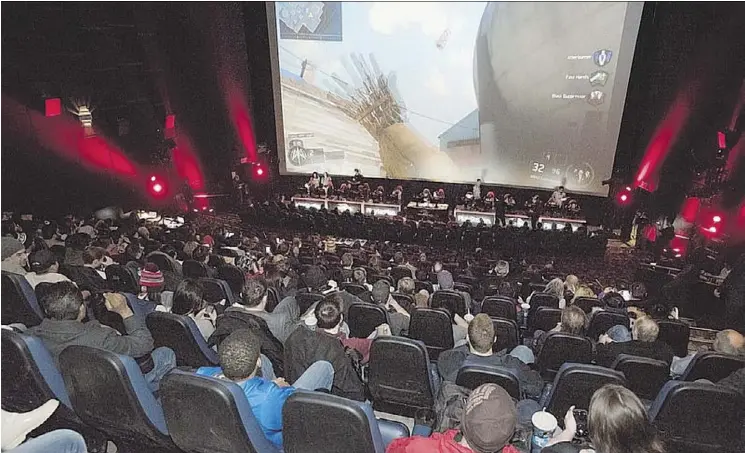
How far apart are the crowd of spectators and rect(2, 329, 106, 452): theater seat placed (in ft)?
0.79

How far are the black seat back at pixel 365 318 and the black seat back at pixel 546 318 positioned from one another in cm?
178

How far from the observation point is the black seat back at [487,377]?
3498 millimetres

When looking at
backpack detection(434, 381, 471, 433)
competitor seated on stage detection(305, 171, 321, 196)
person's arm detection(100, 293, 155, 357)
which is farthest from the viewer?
competitor seated on stage detection(305, 171, 321, 196)

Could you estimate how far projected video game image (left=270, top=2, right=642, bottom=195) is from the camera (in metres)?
12.2

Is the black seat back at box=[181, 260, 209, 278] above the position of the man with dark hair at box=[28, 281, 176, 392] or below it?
below

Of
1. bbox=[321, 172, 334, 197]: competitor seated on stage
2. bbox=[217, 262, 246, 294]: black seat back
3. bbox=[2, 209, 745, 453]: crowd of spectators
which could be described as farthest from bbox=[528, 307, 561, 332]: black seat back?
bbox=[321, 172, 334, 197]: competitor seated on stage

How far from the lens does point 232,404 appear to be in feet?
9.35

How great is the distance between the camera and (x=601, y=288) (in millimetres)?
10141

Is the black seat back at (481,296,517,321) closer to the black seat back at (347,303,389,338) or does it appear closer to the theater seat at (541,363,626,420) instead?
the black seat back at (347,303,389,338)

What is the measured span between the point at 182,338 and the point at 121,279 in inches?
109

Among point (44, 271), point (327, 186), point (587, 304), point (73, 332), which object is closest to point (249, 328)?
point (73, 332)

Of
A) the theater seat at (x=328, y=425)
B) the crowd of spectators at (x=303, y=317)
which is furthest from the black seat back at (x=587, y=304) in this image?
the theater seat at (x=328, y=425)

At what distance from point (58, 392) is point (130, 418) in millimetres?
582

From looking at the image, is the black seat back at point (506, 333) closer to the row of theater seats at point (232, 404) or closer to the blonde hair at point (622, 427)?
the row of theater seats at point (232, 404)
